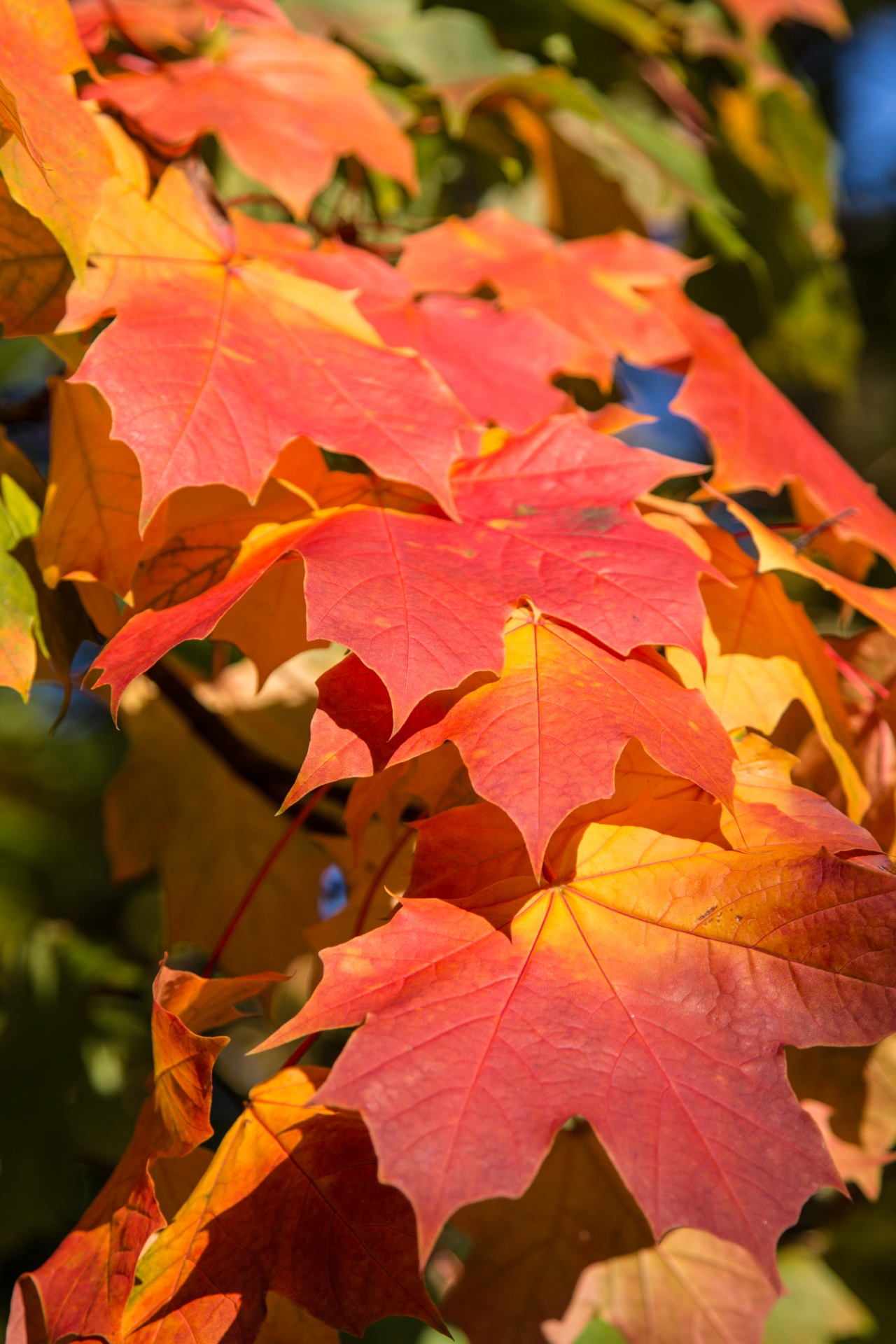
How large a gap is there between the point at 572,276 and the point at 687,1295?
3.11 ft

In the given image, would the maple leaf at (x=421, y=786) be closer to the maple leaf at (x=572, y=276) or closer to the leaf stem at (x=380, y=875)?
the leaf stem at (x=380, y=875)

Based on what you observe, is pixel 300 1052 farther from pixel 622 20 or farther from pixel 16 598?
pixel 622 20

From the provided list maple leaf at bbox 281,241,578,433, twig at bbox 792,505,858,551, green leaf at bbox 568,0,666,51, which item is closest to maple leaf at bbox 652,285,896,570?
twig at bbox 792,505,858,551

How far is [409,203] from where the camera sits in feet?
4.53

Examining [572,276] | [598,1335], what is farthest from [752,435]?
[598,1335]

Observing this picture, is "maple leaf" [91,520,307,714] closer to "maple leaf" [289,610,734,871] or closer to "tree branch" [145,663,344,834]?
"maple leaf" [289,610,734,871]

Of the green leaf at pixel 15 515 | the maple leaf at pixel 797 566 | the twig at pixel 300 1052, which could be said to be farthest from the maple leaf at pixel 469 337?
the twig at pixel 300 1052

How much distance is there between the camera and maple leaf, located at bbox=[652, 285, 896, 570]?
0.93 metres

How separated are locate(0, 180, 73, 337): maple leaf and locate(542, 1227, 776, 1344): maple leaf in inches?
34.2

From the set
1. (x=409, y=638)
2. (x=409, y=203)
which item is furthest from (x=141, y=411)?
(x=409, y=203)

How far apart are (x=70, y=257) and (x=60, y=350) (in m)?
0.12

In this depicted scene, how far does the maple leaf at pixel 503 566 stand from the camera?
589mm

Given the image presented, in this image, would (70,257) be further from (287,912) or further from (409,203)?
(409,203)

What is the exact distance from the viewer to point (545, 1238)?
0.90 m
